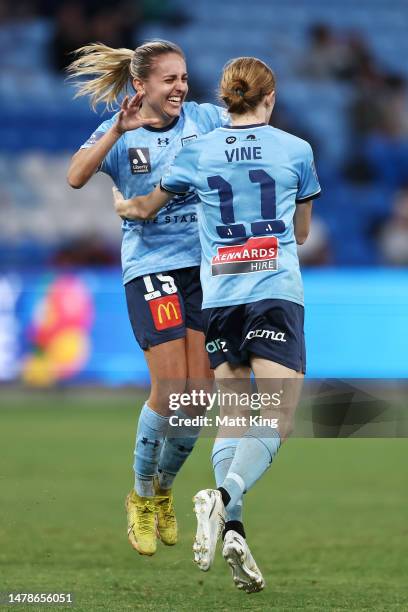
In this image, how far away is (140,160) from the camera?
5.82 m

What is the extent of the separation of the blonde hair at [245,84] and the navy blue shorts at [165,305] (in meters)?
1.24


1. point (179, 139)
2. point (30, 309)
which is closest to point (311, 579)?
point (179, 139)

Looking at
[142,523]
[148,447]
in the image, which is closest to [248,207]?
[148,447]

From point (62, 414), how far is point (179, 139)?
721cm

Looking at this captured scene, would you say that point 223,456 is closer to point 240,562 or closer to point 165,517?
point 240,562

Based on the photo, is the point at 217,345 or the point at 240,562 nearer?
the point at 240,562

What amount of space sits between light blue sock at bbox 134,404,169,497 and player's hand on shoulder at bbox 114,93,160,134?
1383 mm

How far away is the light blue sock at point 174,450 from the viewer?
5973mm

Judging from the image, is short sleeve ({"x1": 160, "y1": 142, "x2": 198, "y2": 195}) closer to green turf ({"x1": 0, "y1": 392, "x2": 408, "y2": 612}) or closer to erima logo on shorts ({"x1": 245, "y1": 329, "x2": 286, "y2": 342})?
erima logo on shorts ({"x1": 245, "y1": 329, "x2": 286, "y2": 342})

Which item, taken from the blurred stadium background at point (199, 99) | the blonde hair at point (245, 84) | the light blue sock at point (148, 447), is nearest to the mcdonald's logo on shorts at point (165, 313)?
the light blue sock at point (148, 447)

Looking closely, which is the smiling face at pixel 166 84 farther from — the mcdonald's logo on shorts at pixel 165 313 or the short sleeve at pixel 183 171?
the mcdonald's logo on shorts at pixel 165 313

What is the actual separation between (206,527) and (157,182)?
195 cm

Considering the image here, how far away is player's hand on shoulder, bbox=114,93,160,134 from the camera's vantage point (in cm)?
527

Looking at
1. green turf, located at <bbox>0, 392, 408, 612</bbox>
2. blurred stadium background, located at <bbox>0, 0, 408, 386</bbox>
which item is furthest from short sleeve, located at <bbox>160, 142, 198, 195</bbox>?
blurred stadium background, located at <bbox>0, 0, 408, 386</bbox>
